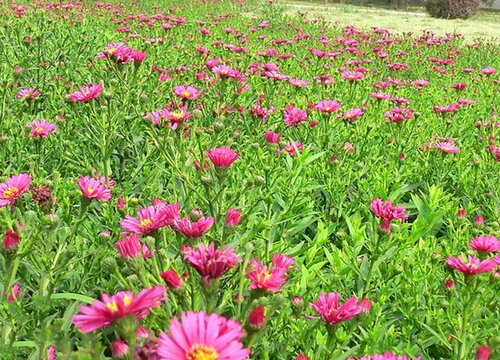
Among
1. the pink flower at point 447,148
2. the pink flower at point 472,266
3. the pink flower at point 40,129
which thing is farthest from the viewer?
the pink flower at point 447,148

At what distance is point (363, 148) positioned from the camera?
134 inches

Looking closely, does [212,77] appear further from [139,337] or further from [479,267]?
[139,337]

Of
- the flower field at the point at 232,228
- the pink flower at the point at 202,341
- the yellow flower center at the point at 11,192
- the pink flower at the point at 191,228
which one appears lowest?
the flower field at the point at 232,228

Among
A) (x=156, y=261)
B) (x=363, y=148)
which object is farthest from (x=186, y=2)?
(x=156, y=261)

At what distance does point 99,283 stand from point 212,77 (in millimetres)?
2437

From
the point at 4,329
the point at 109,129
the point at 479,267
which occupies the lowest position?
the point at 4,329

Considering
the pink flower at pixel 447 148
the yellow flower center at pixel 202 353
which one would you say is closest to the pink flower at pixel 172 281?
the yellow flower center at pixel 202 353

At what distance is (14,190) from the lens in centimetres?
166

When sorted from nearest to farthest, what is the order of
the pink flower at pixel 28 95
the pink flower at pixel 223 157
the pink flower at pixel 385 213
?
the pink flower at pixel 223 157 < the pink flower at pixel 385 213 < the pink flower at pixel 28 95

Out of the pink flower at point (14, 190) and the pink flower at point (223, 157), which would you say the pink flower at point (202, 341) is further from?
the pink flower at point (14, 190)

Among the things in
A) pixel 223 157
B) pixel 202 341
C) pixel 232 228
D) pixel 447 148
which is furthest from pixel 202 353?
pixel 447 148

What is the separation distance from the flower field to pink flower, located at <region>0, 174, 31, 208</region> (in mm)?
10

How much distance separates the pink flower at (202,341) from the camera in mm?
757

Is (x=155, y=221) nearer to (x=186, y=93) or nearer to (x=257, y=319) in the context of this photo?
(x=257, y=319)
